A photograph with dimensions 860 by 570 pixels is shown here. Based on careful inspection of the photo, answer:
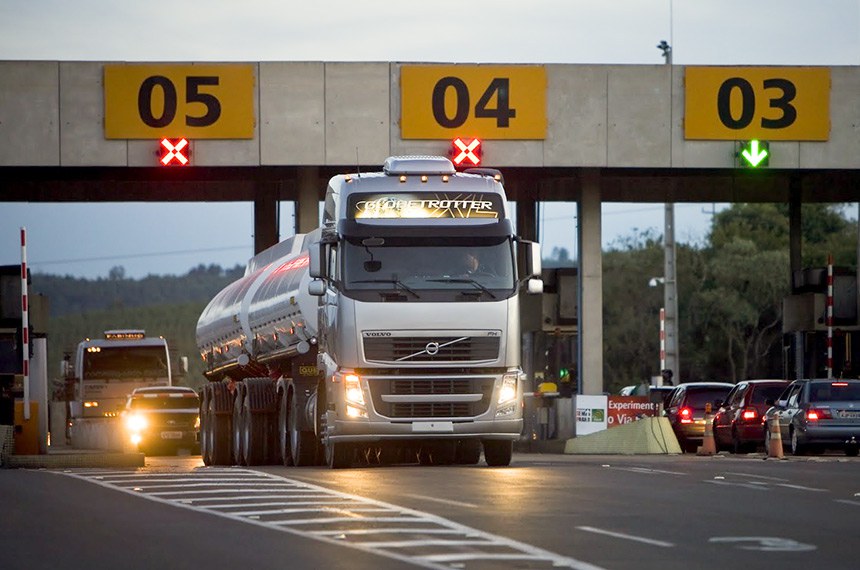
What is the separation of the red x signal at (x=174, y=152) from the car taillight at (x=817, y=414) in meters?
13.6

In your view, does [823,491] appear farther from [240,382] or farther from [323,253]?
[240,382]

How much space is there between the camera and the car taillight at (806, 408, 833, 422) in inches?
1324

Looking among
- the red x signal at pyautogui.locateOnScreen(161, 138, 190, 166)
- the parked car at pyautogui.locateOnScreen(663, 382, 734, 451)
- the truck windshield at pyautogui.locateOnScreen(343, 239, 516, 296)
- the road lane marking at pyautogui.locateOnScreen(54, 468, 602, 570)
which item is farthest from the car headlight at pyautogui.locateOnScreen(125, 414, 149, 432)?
the road lane marking at pyautogui.locateOnScreen(54, 468, 602, 570)

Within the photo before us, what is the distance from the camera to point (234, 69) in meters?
39.2

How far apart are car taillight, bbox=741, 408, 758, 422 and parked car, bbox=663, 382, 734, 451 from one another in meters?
2.14

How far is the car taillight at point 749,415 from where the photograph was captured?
38.3 meters

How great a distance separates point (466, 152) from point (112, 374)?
68.5 feet

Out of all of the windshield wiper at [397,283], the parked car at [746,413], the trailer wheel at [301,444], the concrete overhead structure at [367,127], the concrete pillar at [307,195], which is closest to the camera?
the windshield wiper at [397,283]

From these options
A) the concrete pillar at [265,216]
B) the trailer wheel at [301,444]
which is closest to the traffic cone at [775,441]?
the trailer wheel at [301,444]

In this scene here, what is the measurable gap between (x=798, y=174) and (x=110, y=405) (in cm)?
2301

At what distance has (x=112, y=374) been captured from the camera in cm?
5684

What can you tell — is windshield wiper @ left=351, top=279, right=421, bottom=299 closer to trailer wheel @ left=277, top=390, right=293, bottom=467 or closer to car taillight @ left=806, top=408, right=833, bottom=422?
trailer wheel @ left=277, top=390, right=293, bottom=467

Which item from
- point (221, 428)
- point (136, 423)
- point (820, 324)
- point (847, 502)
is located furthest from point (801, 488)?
point (136, 423)

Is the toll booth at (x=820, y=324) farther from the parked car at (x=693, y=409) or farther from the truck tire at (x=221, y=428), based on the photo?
the truck tire at (x=221, y=428)
